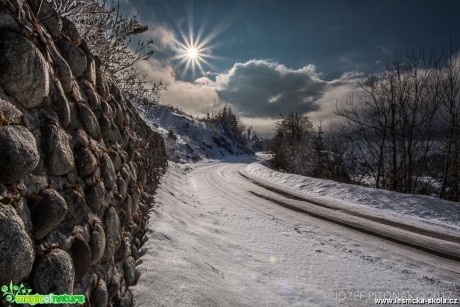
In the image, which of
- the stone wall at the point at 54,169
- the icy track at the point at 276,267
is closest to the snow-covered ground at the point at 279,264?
the icy track at the point at 276,267

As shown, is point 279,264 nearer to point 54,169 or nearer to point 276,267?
point 276,267

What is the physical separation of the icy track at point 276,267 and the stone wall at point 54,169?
0.59 meters

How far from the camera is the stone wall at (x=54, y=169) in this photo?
1.43m

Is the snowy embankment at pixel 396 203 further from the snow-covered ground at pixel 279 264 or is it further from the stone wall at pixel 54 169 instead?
the stone wall at pixel 54 169

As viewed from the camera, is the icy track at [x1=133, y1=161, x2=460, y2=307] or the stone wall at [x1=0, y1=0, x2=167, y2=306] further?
the icy track at [x1=133, y1=161, x2=460, y2=307]

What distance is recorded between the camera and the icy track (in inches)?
131

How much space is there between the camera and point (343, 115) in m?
16.5

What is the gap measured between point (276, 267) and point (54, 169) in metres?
4.22

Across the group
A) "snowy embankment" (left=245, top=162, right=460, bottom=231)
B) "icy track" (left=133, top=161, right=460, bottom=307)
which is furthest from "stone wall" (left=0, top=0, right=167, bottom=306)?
"snowy embankment" (left=245, top=162, right=460, bottom=231)

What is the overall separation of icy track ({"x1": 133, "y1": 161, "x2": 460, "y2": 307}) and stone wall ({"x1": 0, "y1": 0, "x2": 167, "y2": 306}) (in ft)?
1.94

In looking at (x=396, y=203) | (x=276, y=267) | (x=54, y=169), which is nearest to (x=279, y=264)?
(x=276, y=267)

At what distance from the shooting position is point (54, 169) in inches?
73.8

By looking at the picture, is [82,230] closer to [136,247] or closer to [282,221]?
[136,247]

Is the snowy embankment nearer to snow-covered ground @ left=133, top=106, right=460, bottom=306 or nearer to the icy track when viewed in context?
snow-covered ground @ left=133, top=106, right=460, bottom=306
